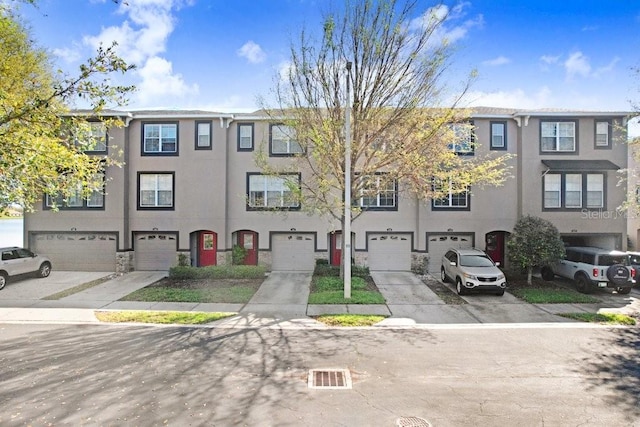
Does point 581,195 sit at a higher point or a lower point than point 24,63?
lower

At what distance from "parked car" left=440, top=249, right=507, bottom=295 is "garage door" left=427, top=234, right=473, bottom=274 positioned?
9.99ft

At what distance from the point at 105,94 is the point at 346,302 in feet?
31.6

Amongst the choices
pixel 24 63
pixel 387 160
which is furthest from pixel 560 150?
pixel 24 63

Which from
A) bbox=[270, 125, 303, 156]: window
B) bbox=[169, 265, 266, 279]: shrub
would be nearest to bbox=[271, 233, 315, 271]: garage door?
bbox=[169, 265, 266, 279]: shrub

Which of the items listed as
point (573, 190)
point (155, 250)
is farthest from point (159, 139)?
point (573, 190)

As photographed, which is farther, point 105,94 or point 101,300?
point 101,300

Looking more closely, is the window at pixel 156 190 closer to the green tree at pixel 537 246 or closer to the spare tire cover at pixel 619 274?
the green tree at pixel 537 246

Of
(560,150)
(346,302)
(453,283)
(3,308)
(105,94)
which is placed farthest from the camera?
(560,150)

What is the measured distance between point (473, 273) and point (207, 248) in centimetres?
1355

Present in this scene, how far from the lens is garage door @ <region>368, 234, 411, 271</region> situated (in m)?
19.0

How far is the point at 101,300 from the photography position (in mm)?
12984

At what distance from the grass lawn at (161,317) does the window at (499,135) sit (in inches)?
612

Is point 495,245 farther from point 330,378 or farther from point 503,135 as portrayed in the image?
point 330,378

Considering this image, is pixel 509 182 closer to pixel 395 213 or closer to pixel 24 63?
pixel 395 213
